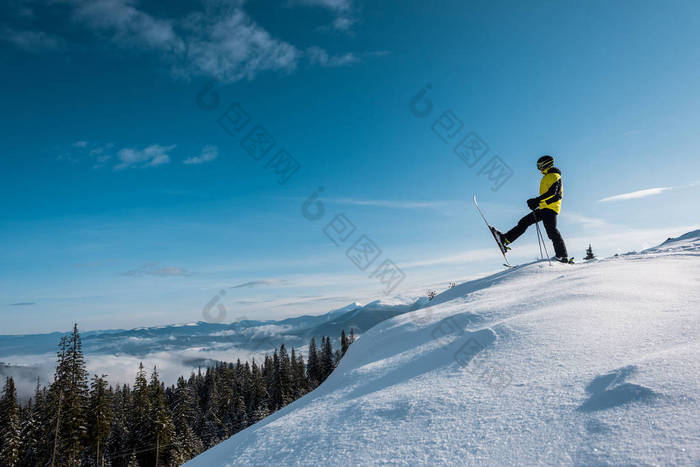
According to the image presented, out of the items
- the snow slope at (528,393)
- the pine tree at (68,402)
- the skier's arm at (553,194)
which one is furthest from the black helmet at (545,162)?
the pine tree at (68,402)

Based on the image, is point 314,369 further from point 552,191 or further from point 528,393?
point 528,393

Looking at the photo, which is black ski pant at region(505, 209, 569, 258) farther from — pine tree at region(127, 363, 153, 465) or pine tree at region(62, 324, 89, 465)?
pine tree at region(127, 363, 153, 465)

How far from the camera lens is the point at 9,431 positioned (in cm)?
2948

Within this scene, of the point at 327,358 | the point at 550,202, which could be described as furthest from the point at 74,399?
the point at 327,358

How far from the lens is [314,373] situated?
7350cm

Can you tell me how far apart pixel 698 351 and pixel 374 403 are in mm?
2986

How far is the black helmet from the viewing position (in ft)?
33.7

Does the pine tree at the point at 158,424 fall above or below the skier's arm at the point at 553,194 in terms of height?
below

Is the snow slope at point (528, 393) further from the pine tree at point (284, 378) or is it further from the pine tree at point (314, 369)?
the pine tree at point (314, 369)

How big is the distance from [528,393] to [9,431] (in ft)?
144

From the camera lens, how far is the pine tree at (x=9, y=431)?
1129 inches

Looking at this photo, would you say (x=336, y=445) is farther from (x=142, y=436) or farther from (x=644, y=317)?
(x=142, y=436)

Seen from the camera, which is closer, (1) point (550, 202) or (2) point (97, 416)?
(1) point (550, 202)

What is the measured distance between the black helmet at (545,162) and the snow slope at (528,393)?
524cm
